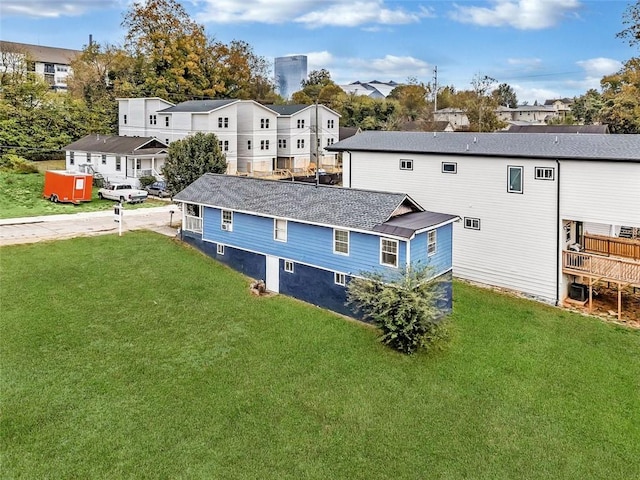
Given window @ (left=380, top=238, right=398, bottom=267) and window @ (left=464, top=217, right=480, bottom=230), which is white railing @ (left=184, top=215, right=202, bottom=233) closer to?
window @ (left=380, top=238, right=398, bottom=267)

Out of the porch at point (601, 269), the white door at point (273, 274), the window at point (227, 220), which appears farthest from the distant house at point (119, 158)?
the porch at point (601, 269)

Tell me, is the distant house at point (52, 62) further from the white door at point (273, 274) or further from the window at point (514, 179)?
the window at point (514, 179)

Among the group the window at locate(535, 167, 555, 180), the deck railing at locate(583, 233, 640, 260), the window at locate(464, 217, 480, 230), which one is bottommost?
the deck railing at locate(583, 233, 640, 260)

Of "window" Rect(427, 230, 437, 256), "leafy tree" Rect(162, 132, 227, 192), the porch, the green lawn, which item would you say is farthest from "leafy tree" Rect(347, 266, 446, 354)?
the green lawn

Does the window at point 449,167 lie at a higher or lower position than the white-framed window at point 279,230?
higher

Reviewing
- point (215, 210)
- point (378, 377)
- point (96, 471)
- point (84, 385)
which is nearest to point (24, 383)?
point (84, 385)

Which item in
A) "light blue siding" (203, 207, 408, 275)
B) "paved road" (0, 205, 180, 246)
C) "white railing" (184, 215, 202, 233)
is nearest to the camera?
"light blue siding" (203, 207, 408, 275)
